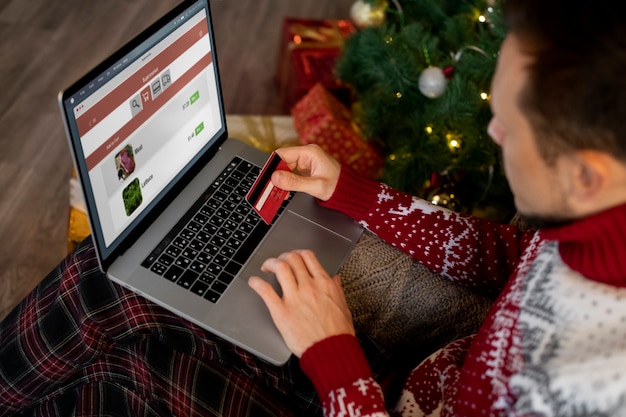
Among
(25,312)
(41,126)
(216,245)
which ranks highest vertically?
(216,245)

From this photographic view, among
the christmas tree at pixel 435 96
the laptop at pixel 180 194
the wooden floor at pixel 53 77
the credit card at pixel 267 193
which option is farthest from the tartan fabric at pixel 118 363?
the christmas tree at pixel 435 96

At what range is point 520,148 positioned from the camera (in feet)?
2.23

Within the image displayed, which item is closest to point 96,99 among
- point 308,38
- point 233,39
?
point 308,38

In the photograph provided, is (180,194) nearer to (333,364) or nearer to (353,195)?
(353,195)

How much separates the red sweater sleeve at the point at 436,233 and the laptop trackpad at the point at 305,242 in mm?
47

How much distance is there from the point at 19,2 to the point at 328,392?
2093 millimetres

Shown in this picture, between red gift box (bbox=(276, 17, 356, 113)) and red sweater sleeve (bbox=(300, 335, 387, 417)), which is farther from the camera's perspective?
red gift box (bbox=(276, 17, 356, 113))

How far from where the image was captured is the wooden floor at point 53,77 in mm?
1656

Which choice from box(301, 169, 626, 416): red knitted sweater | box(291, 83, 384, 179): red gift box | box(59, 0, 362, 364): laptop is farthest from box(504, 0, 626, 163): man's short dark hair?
box(291, 83, 384, 179): red gift box

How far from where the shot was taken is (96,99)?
2.67 ft

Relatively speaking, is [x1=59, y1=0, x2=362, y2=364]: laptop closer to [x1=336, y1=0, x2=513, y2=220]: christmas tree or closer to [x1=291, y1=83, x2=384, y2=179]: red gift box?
[x1=336, y1=0, x2=513, y2=220]: christmas tree

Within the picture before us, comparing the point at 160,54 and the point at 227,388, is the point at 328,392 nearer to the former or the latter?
the point at 227,388

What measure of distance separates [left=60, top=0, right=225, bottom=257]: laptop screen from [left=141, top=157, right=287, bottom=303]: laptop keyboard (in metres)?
0.06

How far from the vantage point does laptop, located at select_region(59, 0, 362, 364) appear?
2.79 ft
